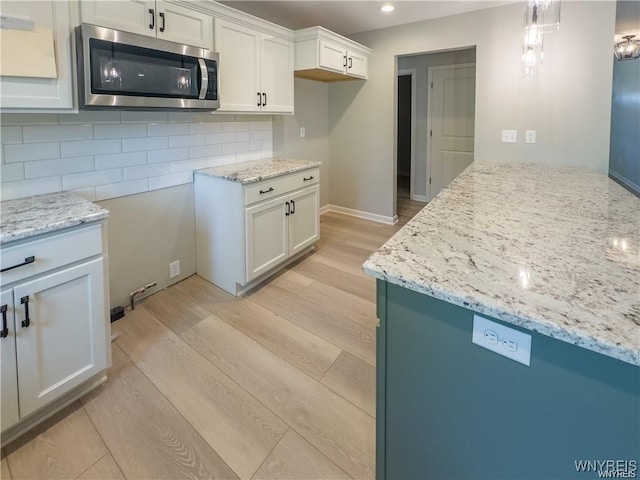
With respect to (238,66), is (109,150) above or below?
below

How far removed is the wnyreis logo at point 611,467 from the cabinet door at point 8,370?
6.18ft

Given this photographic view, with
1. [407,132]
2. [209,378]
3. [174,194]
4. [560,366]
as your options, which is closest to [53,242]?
[209,378]

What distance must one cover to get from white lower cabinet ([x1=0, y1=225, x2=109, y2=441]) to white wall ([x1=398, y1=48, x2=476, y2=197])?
16.6 ft

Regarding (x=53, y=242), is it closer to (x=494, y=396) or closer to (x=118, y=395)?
(x=118, y=395)

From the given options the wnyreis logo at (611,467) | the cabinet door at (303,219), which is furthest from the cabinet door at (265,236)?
the wnyreis logo at (611,467)

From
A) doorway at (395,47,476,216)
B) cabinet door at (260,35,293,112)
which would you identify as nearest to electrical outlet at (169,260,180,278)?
cabinet door at (260,35,293,112)

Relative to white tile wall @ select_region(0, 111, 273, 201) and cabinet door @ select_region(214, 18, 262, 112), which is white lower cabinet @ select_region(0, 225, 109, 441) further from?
cabinet door @ select_region(214, 18, 262, 112)

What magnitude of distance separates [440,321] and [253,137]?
292cm

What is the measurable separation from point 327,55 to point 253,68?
0.97 m

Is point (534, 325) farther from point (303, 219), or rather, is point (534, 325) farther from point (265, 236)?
point (303, 219)

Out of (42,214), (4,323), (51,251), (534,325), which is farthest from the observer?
(42,214)

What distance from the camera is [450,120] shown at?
17.6 feet

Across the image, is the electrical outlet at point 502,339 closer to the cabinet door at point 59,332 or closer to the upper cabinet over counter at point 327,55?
the cabinet door at point 59,332

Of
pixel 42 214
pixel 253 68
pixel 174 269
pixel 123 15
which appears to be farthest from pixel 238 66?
pixel 42 214
